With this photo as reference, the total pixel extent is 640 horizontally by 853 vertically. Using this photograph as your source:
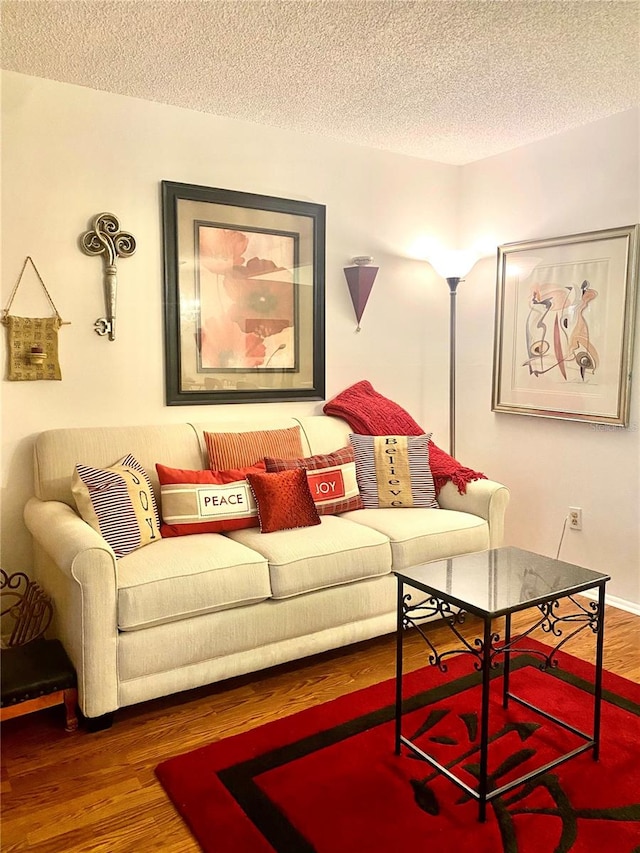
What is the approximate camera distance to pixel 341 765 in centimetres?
212

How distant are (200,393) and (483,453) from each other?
1833 mm

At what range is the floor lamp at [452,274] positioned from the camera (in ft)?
12.9

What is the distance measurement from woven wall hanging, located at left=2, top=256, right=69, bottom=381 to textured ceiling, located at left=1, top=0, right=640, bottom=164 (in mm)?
928

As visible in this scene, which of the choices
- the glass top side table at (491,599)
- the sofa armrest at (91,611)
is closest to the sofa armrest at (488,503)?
the glass top side table at (491,599)

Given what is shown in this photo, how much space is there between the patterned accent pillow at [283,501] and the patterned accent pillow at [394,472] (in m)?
0.45

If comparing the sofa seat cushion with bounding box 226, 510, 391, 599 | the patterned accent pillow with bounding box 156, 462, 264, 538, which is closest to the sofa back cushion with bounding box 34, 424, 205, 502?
the patterned accent pillow with bounding box 156, 462, 264, 538

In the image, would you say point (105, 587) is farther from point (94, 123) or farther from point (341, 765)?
point (94, 123)

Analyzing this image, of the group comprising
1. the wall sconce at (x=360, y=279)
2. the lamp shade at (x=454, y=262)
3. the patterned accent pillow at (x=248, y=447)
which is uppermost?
the lamp shade at (x=454, y=262)

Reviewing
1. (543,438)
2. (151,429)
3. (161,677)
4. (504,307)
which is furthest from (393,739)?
(504,307)

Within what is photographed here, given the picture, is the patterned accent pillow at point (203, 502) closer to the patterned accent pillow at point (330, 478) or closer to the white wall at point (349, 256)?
the patterned accent pillow at point (330, 478)

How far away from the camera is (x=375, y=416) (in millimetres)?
3768

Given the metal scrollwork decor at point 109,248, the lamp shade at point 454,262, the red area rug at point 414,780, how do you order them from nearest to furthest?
1. the red area rug at point 414,780
2. the metal scrollwork decor at point 109,248
3. the lamp shade at point 454,262

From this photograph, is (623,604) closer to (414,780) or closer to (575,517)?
(575,517)

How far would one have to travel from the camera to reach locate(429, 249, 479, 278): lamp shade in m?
3.92
